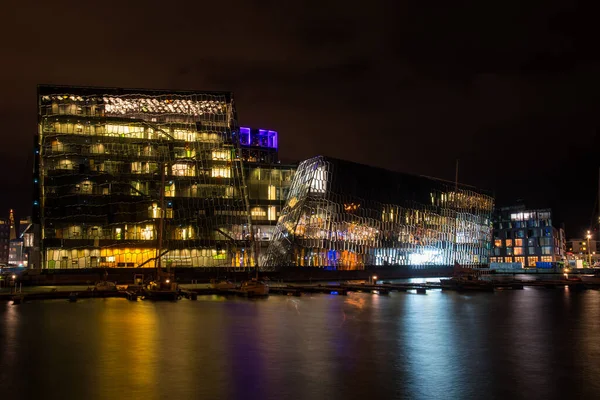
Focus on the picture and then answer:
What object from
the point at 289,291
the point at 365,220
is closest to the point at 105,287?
the point at 289,291

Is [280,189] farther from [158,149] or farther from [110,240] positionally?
[110,240]

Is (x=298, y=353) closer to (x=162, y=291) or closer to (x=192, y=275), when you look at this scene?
(x=162, y=291)

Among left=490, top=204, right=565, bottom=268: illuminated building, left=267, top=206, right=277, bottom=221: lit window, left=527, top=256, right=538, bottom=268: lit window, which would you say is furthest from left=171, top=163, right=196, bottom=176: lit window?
left=527, top=256, right=538, bottom=268: lit window

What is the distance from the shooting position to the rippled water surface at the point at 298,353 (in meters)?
18.4

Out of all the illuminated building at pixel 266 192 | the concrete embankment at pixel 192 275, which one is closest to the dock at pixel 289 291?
the concrete embankment at pixel 192 275

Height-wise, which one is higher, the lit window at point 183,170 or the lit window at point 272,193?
the lit window at point 183,170

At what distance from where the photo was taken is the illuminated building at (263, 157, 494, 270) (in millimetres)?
95562

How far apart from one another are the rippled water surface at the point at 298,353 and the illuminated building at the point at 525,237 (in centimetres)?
14507

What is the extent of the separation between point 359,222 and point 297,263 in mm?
14974

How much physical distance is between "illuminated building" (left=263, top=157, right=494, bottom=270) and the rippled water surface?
5215 cm

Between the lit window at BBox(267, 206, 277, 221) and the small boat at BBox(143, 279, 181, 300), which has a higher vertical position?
the lit window at BBox(267, 206, 277, 221)

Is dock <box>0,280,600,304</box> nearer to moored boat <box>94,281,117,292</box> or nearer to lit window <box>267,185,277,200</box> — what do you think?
moored boat <box>94,281,117,292</box>

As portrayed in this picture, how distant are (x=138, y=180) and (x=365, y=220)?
38242 mm

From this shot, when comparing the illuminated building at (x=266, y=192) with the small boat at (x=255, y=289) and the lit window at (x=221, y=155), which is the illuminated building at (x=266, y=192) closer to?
the lit window at (x=221, y=155)
